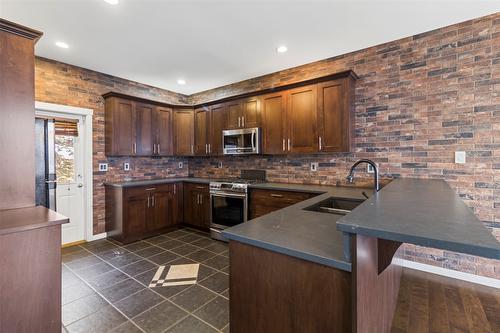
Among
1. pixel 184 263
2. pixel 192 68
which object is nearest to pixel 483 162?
pixel 184 263

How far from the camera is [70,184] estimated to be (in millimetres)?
3768

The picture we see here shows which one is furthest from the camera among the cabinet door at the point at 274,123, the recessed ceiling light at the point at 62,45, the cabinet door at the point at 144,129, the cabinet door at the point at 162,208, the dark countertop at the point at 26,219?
the cabinet door at the point at 144,129

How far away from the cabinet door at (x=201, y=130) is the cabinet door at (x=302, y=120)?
1.81 meters

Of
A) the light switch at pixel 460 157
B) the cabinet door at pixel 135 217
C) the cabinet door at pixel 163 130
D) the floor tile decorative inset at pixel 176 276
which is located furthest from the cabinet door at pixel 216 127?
the light switch at pixel 460 157

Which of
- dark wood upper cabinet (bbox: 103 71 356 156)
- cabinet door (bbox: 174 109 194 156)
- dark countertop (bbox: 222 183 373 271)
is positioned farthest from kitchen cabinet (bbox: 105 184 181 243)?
dark countertop (bbox: 222 183 373 271)

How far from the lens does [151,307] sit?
216 centimetres

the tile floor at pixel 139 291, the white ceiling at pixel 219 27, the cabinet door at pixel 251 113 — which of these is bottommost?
the tile floor at pixel 139 291

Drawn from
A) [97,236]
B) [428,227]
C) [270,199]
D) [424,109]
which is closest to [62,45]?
[97,236]

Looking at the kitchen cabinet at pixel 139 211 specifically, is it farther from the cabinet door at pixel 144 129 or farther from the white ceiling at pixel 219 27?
the white ceiling at pixel 219 27

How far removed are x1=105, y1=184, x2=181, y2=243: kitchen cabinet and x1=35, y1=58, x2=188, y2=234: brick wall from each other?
0.27m

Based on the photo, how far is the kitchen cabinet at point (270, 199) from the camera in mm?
3156

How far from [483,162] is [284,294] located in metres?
2.79

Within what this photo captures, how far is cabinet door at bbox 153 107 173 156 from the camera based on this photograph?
450cm

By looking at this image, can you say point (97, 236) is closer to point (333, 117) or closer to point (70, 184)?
point (70, 184)
